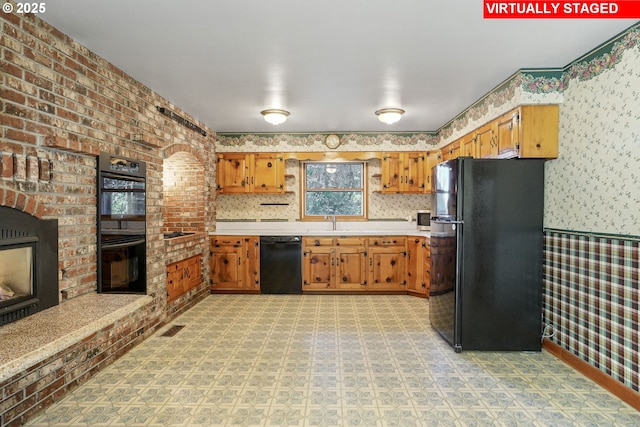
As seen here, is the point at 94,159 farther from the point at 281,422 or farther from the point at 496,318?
the point at 496,318

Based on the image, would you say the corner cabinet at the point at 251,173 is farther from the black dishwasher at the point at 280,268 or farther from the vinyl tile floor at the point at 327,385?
the vinyl tile floor at the point at 327,385

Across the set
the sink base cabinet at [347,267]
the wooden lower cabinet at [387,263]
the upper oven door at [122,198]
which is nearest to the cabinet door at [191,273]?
the sink base cabinet at [347,267]

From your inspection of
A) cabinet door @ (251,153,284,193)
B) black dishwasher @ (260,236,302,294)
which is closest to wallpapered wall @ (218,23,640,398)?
black dishwasher @ (260,236,302,294)

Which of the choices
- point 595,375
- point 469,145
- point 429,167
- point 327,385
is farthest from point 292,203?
point 595,375

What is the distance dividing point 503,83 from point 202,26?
2.77 meters

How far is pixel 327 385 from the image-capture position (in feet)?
8.26

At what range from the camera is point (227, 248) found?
17.2 ft

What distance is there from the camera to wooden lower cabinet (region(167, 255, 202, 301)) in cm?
398

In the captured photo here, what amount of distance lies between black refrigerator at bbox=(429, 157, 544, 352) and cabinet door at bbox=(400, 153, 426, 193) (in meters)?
2.42

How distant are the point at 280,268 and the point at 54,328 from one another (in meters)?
3.51

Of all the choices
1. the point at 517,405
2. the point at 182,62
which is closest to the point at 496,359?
the point at 517,405

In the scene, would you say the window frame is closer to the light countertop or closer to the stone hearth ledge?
the light countertop

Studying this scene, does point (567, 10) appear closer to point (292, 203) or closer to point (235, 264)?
point (292, 203)

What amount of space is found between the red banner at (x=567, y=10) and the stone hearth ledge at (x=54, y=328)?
2.92 m
